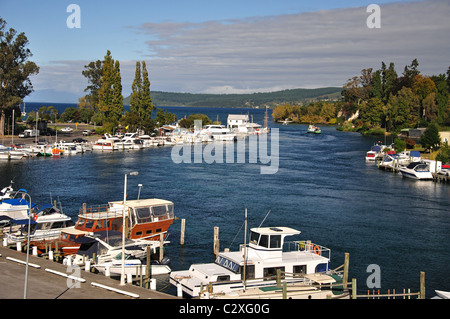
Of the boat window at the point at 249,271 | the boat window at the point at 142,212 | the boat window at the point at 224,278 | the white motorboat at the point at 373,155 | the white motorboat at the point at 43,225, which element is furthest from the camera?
the white motorboat at the point at 373,155

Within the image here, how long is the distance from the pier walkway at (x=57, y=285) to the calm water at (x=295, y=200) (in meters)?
10.2

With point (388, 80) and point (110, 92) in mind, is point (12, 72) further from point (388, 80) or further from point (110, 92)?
point (388, 80)

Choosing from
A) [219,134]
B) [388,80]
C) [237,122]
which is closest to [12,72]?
[219,134]

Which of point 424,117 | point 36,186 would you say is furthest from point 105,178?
point 424,117

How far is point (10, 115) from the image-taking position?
109 metres

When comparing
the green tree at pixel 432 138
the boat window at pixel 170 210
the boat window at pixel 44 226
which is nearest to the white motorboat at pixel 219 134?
the green tree at pixel 432 138

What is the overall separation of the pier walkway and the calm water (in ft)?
33.3

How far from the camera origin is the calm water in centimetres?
3916

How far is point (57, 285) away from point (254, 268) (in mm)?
11422

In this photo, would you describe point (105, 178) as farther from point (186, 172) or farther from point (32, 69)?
point (32, 69)

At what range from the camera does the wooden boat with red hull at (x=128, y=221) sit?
121 ft

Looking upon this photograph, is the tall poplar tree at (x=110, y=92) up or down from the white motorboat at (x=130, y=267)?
up

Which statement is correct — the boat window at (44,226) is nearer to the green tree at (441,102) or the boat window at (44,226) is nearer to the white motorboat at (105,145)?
the white motorboat at (105,145)

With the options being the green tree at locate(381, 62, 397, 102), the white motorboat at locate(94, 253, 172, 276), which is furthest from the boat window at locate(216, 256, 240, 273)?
the green tree at locate(381, 62, 397, 102)
